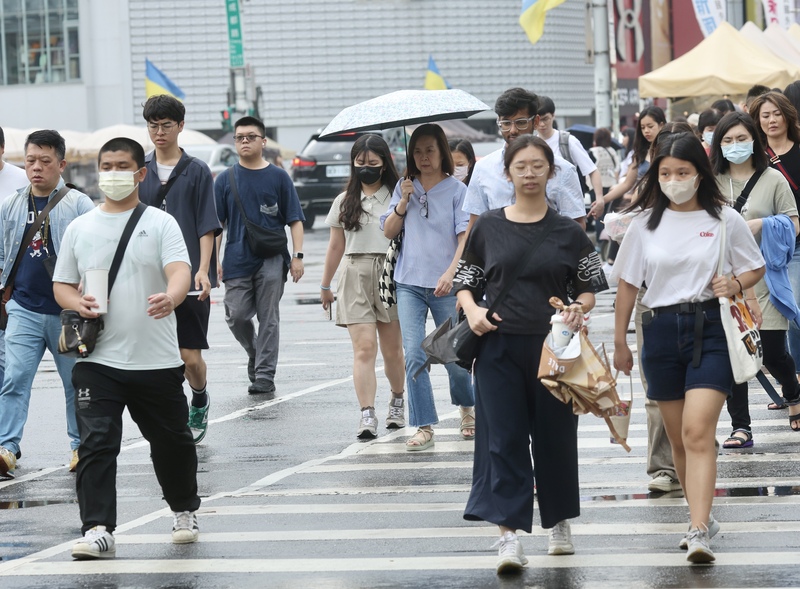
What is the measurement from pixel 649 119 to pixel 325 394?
139 inches

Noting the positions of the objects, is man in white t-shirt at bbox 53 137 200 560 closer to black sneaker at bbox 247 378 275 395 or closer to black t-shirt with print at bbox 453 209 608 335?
black t-shirt with print at bbox 453 209 608 335

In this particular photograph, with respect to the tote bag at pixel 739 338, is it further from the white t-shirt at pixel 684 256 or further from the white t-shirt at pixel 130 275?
the white t-shirt at pixel 130 275

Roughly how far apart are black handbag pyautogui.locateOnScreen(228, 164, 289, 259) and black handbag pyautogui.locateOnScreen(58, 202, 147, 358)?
4.73 meters

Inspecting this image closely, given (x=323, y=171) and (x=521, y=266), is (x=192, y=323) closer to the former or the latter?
(x=521, y=266)

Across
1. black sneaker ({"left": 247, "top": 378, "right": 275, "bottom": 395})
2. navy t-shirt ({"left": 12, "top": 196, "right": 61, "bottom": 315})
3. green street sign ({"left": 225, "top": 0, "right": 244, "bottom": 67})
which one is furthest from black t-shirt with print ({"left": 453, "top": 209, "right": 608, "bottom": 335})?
green street sign ({"left": 225, "top": 0, "right": 244, "bottom": 67})

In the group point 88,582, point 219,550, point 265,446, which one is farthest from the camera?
point 265,446

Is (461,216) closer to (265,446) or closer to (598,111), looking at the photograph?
(265,446)

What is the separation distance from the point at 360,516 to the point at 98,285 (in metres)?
1.71

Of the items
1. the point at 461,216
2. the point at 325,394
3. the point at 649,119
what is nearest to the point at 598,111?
the point at 649,119

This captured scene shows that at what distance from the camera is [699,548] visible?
595 centimetres

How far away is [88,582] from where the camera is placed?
615cm

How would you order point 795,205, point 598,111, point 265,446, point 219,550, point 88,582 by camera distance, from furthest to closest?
point 598,111 → point 265,446 → point 795,205 → point 219,550 → point 88,582

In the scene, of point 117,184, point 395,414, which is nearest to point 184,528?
point 117,184

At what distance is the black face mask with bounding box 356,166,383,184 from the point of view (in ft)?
32.1
